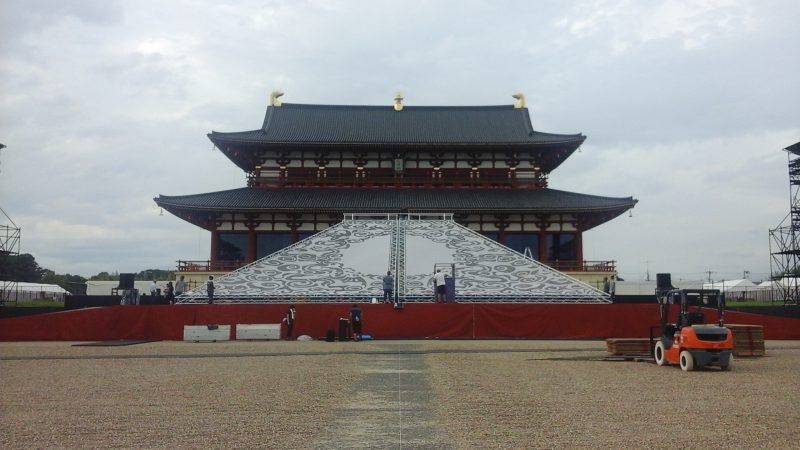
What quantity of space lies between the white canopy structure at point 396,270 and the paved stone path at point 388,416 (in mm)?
14070

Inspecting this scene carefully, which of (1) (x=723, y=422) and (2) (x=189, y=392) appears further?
(2) (x=189, y=392)

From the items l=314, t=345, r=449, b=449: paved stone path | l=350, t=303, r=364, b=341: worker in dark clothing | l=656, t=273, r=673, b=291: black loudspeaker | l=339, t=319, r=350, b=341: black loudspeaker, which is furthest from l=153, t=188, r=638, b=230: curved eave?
l=314, t=345, r=449, b=449: paved stone path

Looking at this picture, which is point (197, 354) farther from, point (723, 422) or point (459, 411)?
point (723, 422)

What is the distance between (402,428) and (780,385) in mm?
8278

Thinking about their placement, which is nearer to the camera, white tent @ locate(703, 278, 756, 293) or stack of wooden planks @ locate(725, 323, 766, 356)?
stack of wooden planks @ locate(725, 323, 766, 356)

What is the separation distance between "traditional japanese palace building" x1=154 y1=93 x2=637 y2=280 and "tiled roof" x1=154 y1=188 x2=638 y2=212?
0.21ft

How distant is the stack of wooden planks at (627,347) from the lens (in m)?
17.6

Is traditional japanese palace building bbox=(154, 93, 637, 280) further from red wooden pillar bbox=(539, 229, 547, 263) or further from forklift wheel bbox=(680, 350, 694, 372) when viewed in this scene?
forklift wheel bbox=(680, 350, 694, 372)

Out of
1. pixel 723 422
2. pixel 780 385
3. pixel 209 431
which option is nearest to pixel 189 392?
pixel 209 431

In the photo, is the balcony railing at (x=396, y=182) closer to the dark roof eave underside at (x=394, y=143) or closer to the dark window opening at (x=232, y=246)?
the dark roof eave underside at (x=394, y=143)

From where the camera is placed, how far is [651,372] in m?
14.1

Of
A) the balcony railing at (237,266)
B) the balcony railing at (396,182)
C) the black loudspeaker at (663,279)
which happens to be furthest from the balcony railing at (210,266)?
the black loudspeaker at (663,279)

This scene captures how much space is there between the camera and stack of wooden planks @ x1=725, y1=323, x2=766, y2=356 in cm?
1806

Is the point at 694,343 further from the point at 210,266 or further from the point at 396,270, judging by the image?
the point at 210,266
